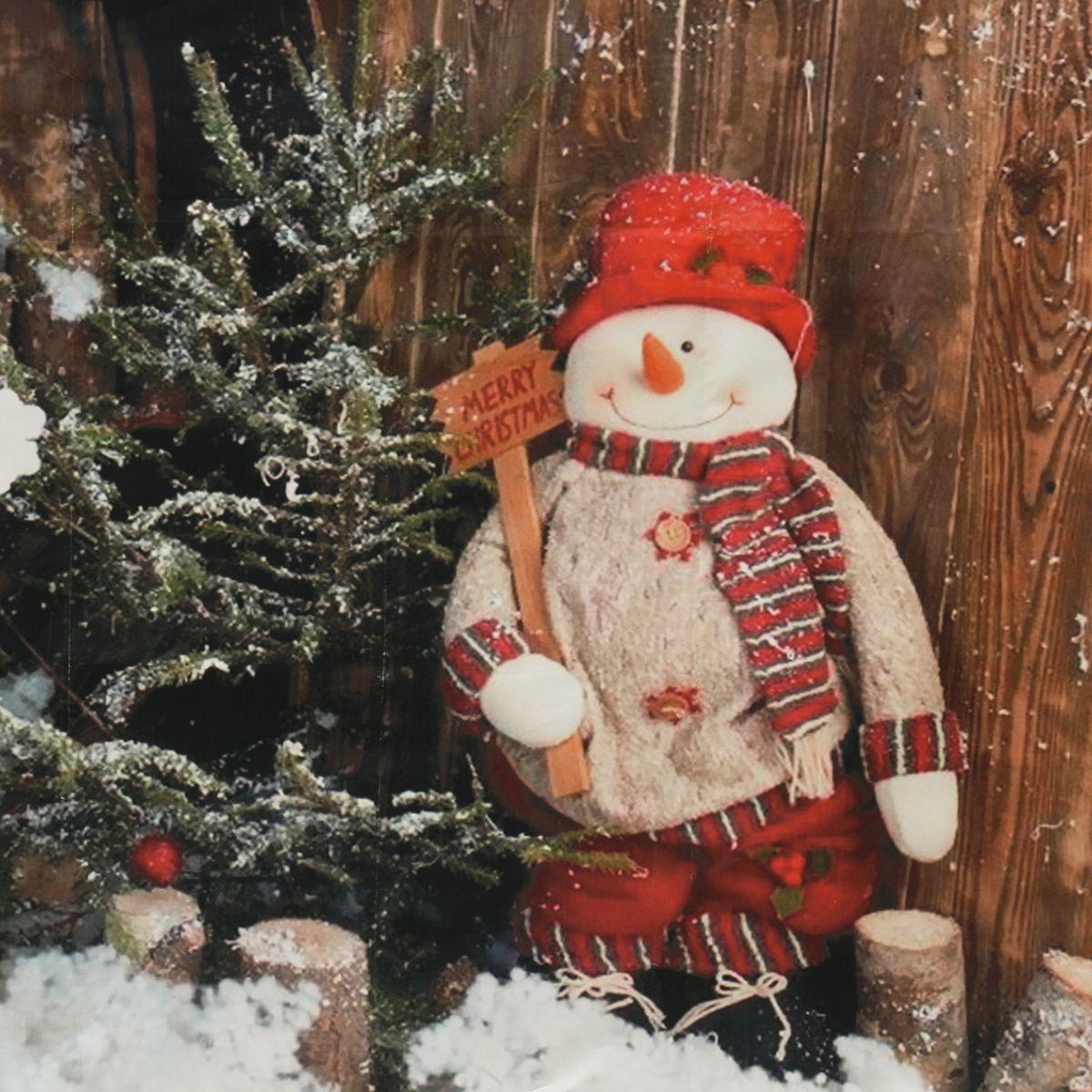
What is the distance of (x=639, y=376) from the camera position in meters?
1.45

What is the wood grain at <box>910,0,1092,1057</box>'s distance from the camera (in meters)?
1.43

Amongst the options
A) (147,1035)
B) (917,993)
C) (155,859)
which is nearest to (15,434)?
(155,859)

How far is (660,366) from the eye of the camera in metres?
1.42

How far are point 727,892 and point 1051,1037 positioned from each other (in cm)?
30

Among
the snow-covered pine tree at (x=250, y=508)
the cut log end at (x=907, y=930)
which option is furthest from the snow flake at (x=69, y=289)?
the cut log end at (x=907, y=930)

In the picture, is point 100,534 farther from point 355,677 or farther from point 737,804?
point 737,804

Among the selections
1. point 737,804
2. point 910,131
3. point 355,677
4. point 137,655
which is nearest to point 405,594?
point 355,677

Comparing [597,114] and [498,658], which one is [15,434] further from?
[597,114]

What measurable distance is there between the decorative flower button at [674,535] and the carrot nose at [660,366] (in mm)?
114

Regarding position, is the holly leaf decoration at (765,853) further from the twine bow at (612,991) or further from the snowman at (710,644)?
the twine bow at (612,991)

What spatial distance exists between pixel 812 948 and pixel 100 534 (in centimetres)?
76

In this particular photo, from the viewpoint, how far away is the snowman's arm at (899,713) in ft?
4.74

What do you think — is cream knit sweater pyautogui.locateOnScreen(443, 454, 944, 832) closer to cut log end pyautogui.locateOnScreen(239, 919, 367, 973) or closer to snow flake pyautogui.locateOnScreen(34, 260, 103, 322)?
cut log end pyautogui.locateOnScreen(239, 919, 367, 973)

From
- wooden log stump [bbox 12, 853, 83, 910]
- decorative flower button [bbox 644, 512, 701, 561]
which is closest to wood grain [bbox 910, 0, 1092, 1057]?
decorative flower button [bbox 644, 512, 701, 561]
